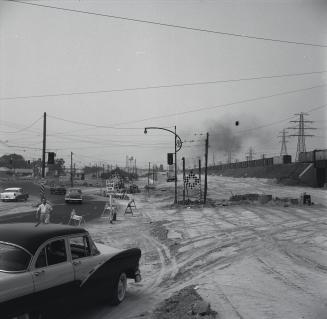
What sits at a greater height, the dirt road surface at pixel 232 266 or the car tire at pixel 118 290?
the car tire at pixel 118 290

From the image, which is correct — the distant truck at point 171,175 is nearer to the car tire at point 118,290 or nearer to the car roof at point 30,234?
the car tire at point 118,290

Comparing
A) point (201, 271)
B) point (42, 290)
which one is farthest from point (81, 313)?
point (201, 271)

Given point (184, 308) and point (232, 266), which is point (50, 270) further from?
point (232, 266)

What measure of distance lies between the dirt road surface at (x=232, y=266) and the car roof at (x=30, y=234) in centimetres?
148

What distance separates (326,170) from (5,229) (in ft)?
207

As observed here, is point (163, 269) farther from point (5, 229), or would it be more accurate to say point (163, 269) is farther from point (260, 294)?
point (5, 229)

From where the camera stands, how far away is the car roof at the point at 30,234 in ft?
19.7

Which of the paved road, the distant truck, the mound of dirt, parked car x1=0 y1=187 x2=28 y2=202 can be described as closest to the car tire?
the mound of dirt

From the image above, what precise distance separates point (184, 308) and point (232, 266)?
4.69 m

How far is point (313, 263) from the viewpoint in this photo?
1226 centimetres

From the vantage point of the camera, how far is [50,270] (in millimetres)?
6105

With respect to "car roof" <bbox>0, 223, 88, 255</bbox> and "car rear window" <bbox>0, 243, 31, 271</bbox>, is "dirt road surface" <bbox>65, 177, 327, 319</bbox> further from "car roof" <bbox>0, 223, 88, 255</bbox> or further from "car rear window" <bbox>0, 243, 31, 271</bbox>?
"car rear window" <bbox>0, 243, 31, 271</bbox>

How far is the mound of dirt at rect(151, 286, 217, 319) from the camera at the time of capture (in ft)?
22.7

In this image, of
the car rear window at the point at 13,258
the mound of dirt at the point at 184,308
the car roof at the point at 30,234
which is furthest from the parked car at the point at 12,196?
the car rear window at the point at 13,258
